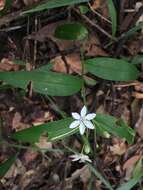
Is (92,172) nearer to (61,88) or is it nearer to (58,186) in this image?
(58,186)

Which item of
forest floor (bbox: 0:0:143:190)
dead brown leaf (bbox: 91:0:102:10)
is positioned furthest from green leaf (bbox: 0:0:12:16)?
dead brown leaf (bbox: 91:0:102:10)

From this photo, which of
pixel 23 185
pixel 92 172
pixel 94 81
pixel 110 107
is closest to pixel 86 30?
pixel 94 81

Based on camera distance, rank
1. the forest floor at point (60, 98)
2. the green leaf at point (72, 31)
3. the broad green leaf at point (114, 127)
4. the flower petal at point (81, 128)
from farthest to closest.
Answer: the forest floor at point (60, 98) → the green leaf at point (72, 31) → the broad green leaf at point (114, 127) → the flower petal at point (81, 128)

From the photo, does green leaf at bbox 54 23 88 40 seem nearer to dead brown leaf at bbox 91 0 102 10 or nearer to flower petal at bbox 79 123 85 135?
dead brown leaf at bbox 91 0 102 10

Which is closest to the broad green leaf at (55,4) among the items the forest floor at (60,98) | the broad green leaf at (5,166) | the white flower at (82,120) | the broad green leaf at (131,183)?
the forest floor at (60,98)

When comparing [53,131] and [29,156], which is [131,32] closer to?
[53,131]

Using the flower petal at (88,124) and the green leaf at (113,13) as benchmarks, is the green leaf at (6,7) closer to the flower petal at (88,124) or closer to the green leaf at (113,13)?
the green leaf at (113,13)

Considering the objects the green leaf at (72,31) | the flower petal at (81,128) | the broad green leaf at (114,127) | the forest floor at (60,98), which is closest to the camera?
the flower petal at (81,128)
